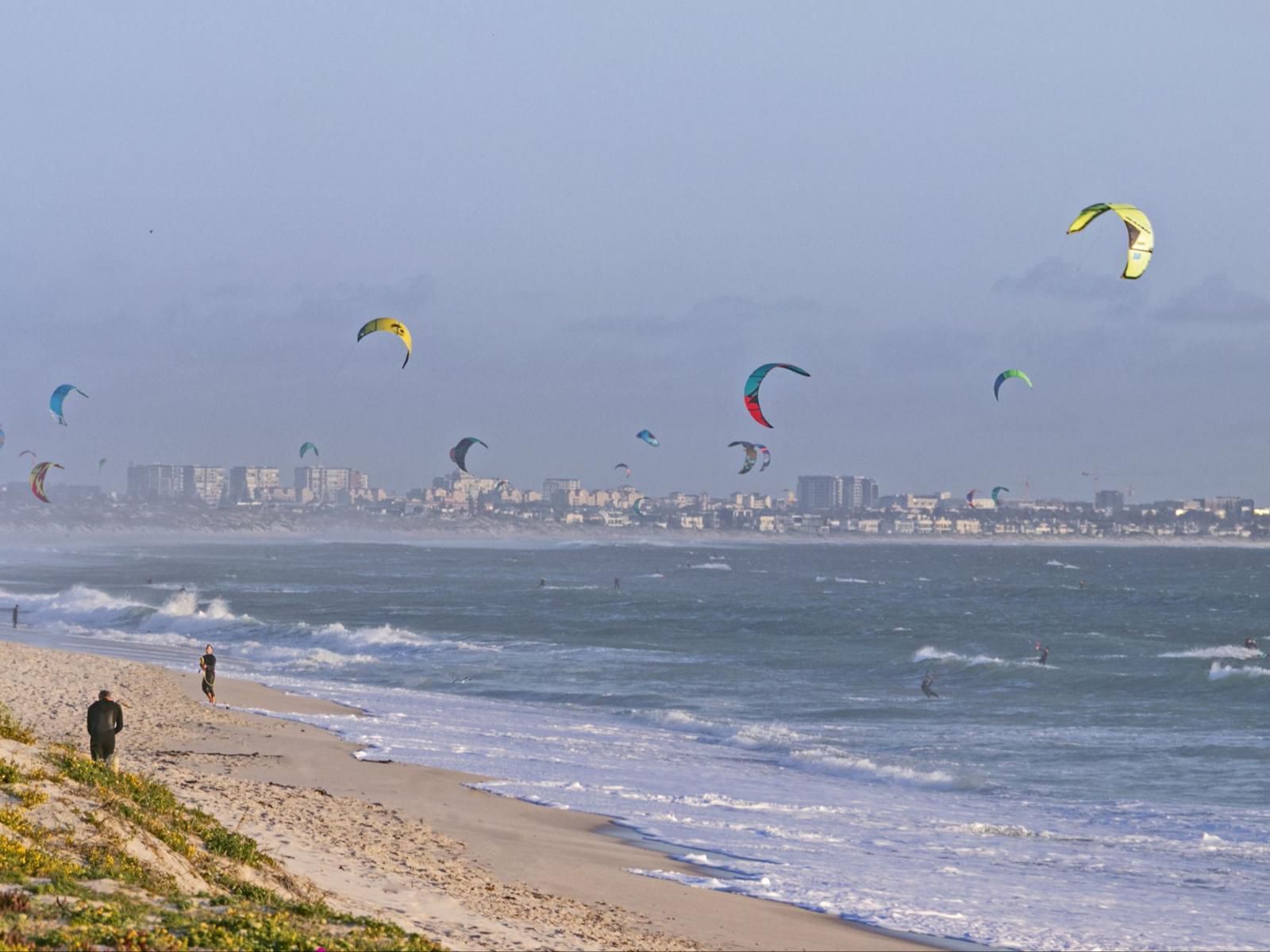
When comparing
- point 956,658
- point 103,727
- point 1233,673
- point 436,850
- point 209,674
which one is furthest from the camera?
point 956,658

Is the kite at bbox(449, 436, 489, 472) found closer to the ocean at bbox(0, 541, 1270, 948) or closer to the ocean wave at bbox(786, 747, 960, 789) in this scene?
the ocean at bbox(0, 541, 1270, 948)

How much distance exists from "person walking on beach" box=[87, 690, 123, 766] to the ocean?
5162mm

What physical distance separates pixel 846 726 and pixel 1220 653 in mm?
26415

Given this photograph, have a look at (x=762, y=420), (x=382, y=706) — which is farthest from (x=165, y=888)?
(x=762, y=420)

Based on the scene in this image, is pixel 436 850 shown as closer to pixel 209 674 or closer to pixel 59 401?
pixel 209 674

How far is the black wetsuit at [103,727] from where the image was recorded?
12.5m

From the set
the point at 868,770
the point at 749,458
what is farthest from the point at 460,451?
the point at 868,770

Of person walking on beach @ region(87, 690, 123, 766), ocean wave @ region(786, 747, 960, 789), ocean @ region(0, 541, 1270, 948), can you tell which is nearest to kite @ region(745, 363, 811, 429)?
ocean @ region(0, 541, 1270, 948)

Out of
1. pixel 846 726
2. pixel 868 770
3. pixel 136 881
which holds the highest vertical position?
pixel 136 881

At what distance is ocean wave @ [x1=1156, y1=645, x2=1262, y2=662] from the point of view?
145ft

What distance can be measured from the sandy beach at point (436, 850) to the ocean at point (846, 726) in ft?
2.20

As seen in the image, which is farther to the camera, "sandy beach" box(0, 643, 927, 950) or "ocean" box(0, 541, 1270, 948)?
"ocean" box(0, 541, 1270, 948)

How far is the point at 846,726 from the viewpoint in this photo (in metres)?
25.2

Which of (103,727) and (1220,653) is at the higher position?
(103,727)
